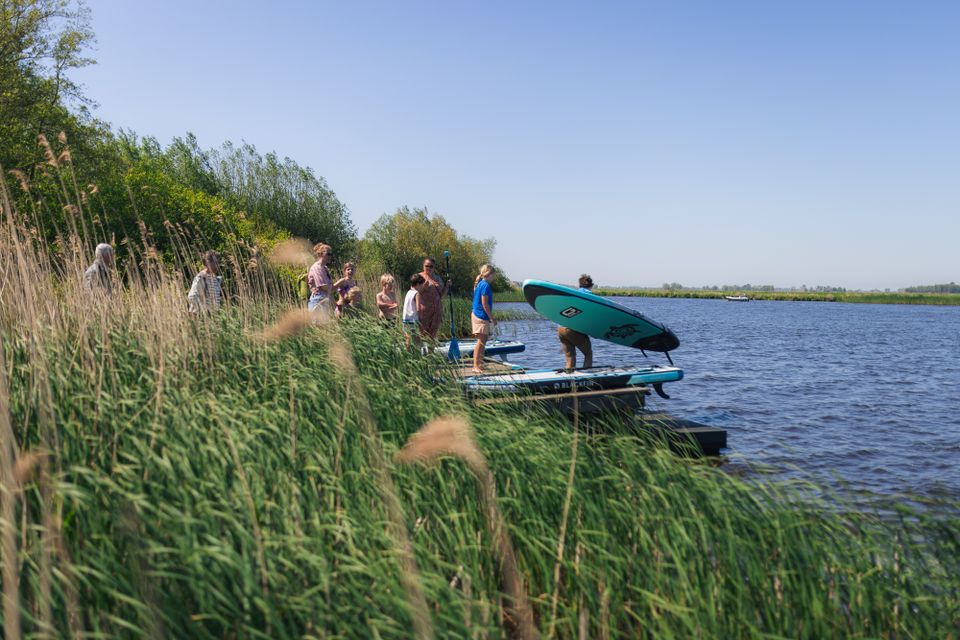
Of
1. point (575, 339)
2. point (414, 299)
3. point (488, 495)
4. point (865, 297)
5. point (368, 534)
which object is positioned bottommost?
point (368, 534)

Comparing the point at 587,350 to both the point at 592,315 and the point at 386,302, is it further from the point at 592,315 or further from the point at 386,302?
the point at 386,302

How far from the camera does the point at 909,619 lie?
308 cm

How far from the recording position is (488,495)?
3.25 m

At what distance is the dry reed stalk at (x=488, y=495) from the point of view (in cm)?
237

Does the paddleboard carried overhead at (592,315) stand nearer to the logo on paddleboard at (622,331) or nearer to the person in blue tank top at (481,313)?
the logo on paddleboard at (622,331)

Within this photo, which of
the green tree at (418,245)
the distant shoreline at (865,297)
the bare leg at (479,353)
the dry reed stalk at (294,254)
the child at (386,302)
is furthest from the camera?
the distant shoreline at (865,297)

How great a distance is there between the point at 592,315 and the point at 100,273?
6.77 meters

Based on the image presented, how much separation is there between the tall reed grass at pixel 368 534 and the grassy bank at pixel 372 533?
2 cm

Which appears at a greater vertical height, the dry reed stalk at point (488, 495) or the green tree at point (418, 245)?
the green tree at point (418, 245)

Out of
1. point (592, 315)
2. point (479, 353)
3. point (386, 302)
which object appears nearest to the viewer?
point (479, 353)

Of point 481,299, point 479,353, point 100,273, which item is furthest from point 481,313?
point 100,273

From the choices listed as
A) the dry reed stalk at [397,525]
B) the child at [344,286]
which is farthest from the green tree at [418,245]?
→ the dry reed stalk at [397,525]

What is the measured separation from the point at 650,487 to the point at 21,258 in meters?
4.28

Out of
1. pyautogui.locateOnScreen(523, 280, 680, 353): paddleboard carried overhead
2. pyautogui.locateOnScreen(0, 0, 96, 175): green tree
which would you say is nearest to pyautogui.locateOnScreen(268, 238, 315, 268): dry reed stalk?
pyautogui.locateOnScreen(523, 280, 680, 353): paddleboard carried overhead
